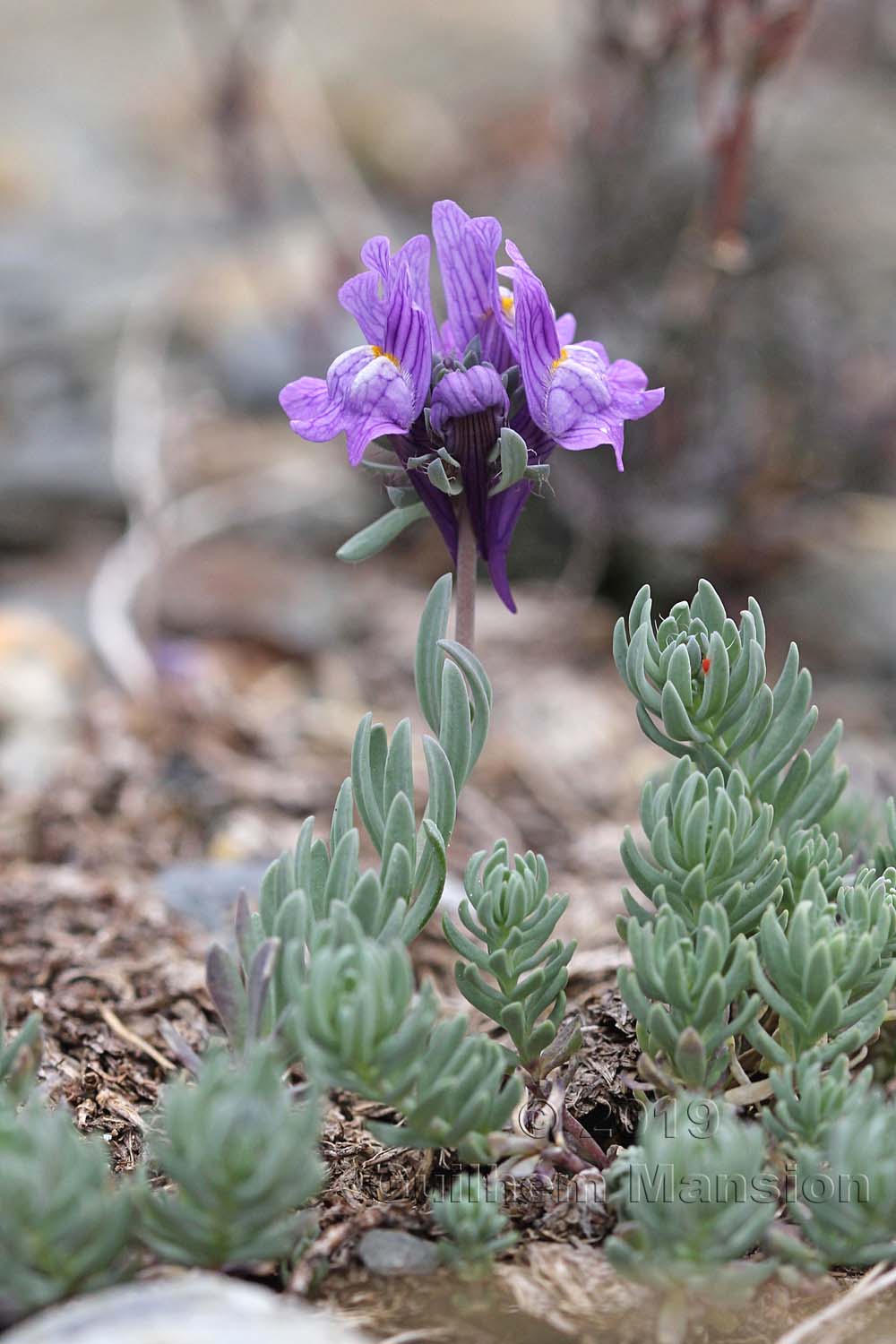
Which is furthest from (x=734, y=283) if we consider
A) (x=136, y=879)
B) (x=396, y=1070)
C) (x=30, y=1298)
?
(x=30, y=1298)

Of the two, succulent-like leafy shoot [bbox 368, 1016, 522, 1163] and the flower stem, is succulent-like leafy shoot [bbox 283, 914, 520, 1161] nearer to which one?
succulent-like leafy shoot [bbox 368, 1016, 522, 1163]

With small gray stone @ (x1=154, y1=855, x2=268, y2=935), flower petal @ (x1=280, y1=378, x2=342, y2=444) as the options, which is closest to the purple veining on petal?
flower petal @ (x1=280, y1=378, x2=342, y2=444)

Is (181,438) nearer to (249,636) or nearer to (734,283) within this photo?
(249,636)

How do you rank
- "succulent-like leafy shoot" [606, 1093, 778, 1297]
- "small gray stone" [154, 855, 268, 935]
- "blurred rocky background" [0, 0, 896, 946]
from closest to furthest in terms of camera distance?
"succulent-like leafy shoot" [606, 1093, 778, 1297], "small gray stone" [154, 855, 268, 935], "blurred rocky background" [0, 0, 896, 946]

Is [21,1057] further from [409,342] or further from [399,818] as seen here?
[409,342]

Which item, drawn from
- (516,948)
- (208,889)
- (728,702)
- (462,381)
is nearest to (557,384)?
(462,381)

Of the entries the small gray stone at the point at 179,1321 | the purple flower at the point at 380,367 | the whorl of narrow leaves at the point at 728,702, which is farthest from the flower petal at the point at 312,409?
the small gray stone at the point at 179,1321
